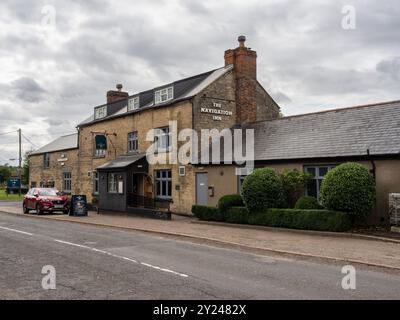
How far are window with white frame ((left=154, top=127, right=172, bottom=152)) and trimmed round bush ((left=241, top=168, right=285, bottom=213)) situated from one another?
30.0ft

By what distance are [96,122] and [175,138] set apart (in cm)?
1147

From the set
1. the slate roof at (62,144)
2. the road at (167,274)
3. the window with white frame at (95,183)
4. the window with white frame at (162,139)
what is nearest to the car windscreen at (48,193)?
the window with white frame at (162,139)

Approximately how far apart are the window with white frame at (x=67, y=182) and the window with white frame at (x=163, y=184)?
1532 cm

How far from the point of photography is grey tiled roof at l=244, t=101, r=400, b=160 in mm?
18266

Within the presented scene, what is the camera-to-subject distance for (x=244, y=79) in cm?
2803

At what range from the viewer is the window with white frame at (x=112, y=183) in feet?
100

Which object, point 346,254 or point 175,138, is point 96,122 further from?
point 346,254

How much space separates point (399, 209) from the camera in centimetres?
1577

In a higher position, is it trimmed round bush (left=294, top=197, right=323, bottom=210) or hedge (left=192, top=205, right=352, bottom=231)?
trimmed round bush (left=294, top=197, right=323, bottom=210)

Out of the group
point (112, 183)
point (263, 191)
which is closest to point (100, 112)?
point (112, 183)

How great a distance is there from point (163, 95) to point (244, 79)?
214 inches

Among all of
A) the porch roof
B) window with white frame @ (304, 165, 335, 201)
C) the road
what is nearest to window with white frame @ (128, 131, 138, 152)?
the porch roof

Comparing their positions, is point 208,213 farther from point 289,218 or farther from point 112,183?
point 112,183

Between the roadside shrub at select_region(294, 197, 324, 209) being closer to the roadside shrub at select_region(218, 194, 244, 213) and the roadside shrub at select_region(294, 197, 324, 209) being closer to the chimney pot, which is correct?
the roadside shrub at select_region(218, 194, 244, 213)
